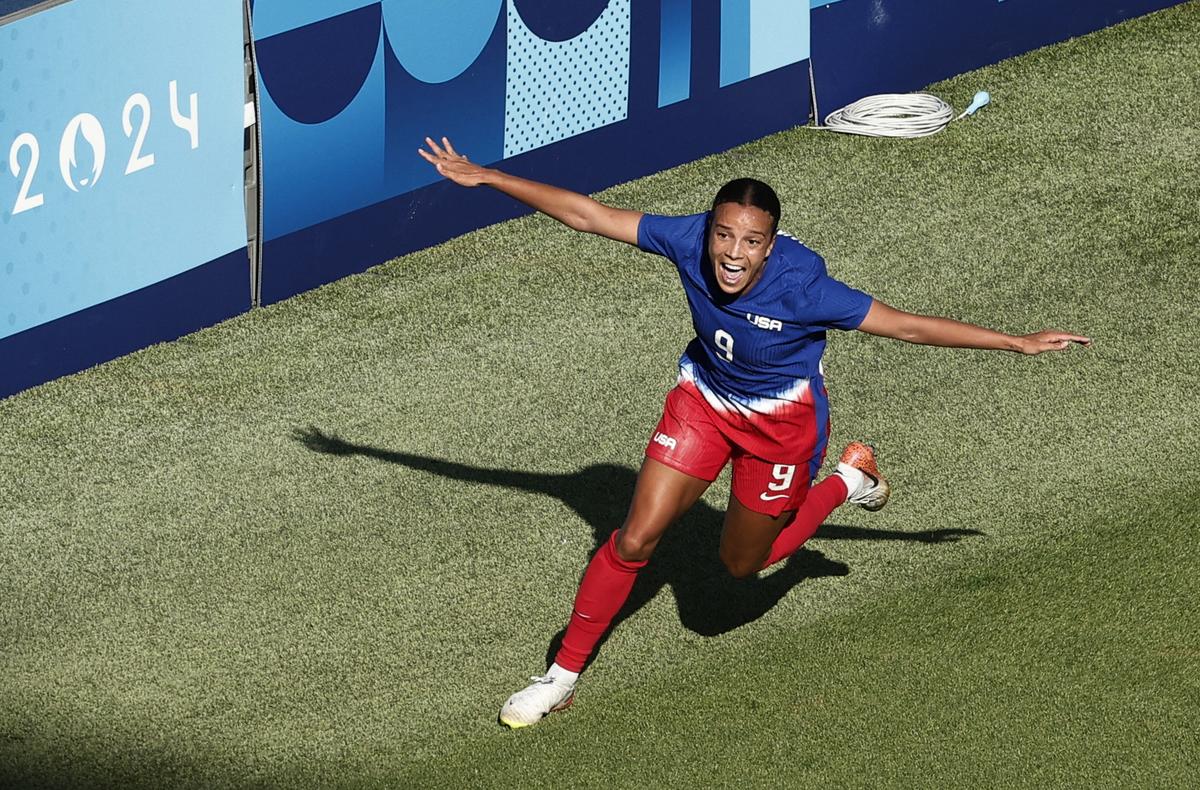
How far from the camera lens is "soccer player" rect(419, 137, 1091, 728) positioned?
7188mm

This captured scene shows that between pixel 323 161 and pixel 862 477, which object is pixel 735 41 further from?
pixel 862 477

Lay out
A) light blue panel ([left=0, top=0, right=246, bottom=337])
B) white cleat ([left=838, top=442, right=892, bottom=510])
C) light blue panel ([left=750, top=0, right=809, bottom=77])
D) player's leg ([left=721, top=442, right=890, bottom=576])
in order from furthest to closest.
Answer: light blue panel ([left=750, top=0, right=809, bottom=77]), light blue panel ([left=0, top=0, right=246, bottom=337]), white cleat ([left=838, top=442, right=892, bottom=510]), player's leg ([left=721, top=442, right=890, bottom=576])

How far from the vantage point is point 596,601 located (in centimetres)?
764

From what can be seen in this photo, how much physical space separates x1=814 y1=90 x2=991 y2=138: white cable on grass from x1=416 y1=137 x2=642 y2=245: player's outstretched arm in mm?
5831

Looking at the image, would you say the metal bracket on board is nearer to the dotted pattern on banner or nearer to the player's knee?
the dotted pattern on banner

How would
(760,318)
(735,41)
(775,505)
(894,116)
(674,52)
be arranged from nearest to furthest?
(760,318) < (775,505) < (674,52) < (735,41) < (894,116)

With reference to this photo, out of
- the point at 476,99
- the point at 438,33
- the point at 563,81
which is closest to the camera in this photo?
the point at 438,33

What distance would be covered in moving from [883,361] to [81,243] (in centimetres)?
462

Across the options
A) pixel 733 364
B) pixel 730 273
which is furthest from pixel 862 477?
pixel 730 273

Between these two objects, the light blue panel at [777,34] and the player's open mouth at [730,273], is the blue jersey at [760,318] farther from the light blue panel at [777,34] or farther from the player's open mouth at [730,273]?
the light blue panel at [777,34]

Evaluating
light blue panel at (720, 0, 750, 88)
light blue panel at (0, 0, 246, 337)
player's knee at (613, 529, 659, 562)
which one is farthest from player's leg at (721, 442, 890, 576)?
light blue panel at (720, 0, 750, 88)

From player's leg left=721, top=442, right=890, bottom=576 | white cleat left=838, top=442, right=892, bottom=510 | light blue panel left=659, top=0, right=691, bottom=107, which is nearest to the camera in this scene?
player's leg left=721, top=442, right=890, bottom=576

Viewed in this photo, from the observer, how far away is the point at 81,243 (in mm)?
10266

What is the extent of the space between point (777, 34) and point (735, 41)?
35 cm
